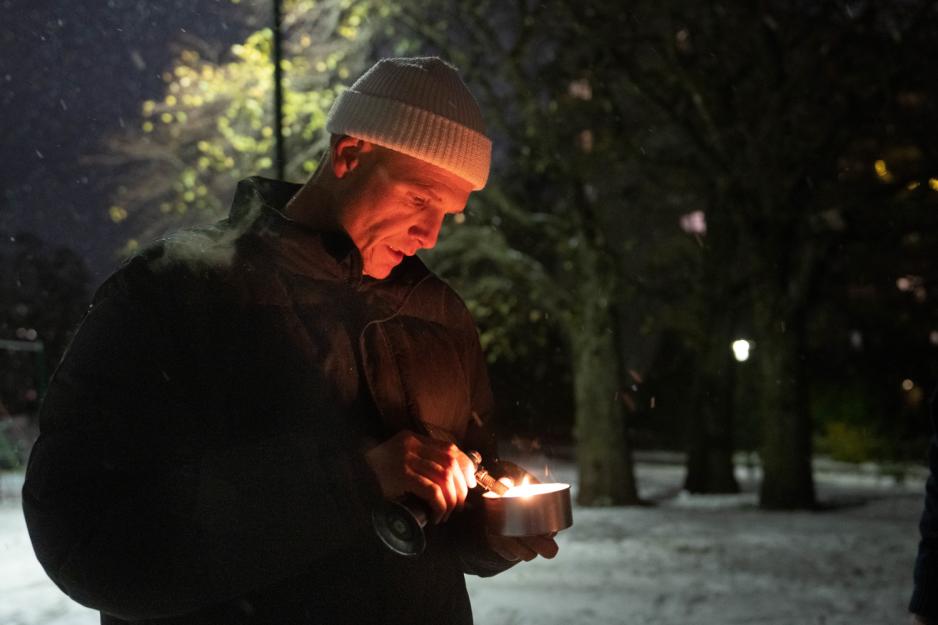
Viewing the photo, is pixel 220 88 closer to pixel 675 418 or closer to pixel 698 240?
pixel 698 240

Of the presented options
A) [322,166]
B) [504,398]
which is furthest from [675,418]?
[322,166]

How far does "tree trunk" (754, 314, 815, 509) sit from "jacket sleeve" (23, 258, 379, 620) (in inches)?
613

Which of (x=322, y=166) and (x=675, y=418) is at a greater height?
(x=322, y=166)

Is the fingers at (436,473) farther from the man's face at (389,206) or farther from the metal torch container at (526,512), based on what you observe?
the man's face at (389,206)

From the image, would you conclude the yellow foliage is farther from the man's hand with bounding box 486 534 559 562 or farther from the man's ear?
the man's hand with bounding box 486 534 559 562

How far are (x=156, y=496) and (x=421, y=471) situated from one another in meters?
0.37

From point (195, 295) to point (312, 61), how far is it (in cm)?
1525

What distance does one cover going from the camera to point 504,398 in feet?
102

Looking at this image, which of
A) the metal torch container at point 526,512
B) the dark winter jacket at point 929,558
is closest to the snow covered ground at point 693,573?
the dark winter jacket at point 929,558

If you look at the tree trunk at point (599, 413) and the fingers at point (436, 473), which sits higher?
the fingers at point (436, 473)

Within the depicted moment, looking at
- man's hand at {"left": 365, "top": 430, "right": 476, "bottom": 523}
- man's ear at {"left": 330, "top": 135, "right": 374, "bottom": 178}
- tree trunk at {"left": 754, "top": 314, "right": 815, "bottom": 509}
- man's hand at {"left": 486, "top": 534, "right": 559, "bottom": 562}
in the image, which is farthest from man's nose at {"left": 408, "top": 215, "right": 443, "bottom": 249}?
tree trunk at {"left": 754, "top": 314, "right": 815, "bottom": 509}

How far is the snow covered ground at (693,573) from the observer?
863cm

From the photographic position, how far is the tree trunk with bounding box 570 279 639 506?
16.8 metres

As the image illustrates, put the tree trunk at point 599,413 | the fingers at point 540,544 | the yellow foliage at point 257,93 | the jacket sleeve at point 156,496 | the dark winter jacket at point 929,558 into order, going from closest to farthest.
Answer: the jacket sleeve at point 156,496, the fingers at point 540,544, the dark winter jacket at point 929,558, the yellow foliage at point 257,93, the tree trunk at point 599,413
